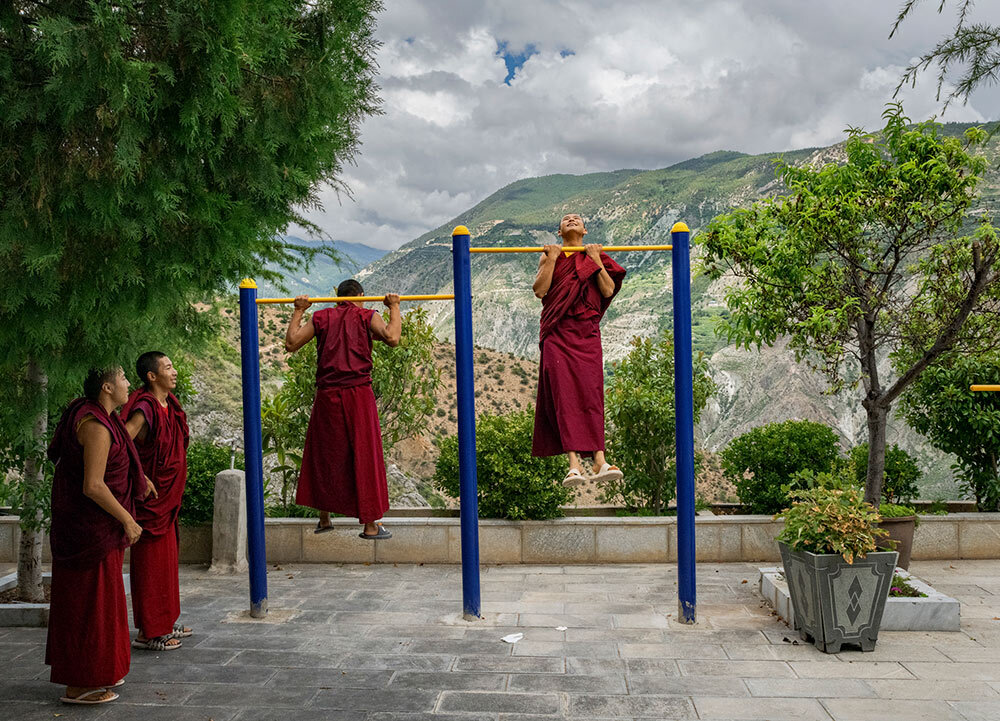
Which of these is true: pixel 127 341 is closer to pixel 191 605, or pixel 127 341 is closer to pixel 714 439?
pixel 191 605

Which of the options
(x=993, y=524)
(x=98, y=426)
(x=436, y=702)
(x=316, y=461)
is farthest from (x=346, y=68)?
(x=993, y=524)

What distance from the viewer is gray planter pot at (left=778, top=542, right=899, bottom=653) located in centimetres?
502

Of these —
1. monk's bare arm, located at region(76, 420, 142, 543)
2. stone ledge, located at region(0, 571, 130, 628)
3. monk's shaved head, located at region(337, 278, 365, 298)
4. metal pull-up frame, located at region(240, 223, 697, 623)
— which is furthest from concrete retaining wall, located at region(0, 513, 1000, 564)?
monk's bare arm, located at region(76, 420, 142, 543)

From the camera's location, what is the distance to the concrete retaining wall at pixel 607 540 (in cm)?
754

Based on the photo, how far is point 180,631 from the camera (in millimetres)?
5480

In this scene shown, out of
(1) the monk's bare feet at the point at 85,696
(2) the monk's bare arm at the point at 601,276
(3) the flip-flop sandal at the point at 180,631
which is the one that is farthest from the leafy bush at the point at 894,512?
(1) the monk's bare feet at the point at 85,696

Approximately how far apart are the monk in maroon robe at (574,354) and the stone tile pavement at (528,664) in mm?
1180

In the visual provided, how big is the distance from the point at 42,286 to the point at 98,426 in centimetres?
83

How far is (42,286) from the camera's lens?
12.7 feet

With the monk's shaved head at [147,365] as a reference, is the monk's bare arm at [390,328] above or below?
above

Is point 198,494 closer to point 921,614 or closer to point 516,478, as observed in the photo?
point 516,478

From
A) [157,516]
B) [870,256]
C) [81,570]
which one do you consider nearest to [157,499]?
Result: [157,516]

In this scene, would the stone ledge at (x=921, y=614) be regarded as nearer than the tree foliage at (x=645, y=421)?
Yes

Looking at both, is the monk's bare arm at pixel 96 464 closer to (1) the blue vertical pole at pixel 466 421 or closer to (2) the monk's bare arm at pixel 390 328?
(2) the monk's bare arm at pixel 390 328
